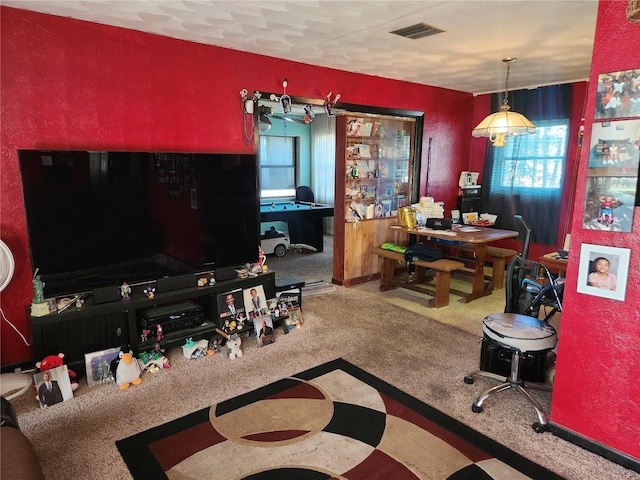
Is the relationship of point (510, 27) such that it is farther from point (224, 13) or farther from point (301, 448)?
point (301, 448)

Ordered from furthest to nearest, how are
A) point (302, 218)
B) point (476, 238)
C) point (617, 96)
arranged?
point (302, 218)
point (476, 238)
point (617, 96)

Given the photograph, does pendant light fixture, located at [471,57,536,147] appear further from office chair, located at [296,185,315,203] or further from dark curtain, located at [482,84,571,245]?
Answer: office chair, located at [296,185,315,203]

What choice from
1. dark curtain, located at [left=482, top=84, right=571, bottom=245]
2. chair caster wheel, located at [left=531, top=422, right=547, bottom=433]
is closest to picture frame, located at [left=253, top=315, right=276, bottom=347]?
chair caster wheel, located at [left=531, top=422, right=547, bottom=433]

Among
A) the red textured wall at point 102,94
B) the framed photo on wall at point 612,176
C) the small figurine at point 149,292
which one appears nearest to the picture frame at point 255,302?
the small figurine at point 149,292

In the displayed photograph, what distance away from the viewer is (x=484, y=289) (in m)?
4.75

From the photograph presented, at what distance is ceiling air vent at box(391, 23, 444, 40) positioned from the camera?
9.78 feet

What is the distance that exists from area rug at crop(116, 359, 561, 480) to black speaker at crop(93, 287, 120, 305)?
1.04m

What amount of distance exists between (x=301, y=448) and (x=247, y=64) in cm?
319

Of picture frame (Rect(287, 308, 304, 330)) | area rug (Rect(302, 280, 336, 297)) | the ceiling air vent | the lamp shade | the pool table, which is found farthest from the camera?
the pool table

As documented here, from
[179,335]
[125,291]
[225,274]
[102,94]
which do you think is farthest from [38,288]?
[102,94]

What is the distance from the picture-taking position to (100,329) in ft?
9.30

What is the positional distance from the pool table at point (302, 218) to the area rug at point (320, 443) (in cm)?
347

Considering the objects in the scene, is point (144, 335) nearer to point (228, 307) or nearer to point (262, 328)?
point (228, 307)

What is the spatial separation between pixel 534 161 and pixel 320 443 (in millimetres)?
4726
